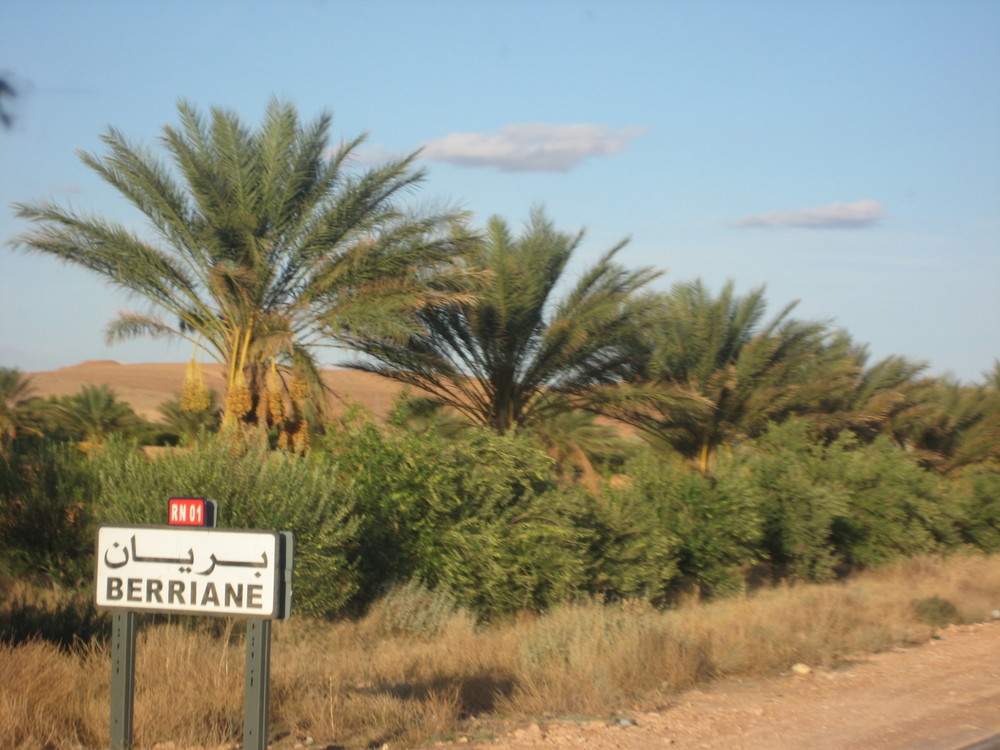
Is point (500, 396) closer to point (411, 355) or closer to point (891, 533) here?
point (411, 355)

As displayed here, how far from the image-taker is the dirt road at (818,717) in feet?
26.8

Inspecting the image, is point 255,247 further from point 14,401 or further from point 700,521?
point 14,401

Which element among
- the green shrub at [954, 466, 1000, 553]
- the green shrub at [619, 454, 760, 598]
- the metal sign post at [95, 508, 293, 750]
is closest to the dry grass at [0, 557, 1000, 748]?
the metal sign post at [95, 508, 293, 750]

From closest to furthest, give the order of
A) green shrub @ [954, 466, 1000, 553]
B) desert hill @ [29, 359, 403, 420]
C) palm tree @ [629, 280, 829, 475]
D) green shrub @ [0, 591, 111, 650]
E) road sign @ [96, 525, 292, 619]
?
road sign @ [96, 525, 292, 619] < green shrub @ [0, 591, 111, 650] < palm tree @ [629, 280, 829, 475] < green shrub @ [954, 466, 1000, 553] < desert hill @ [29, 359, 403, 420]

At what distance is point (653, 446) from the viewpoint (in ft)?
82.3

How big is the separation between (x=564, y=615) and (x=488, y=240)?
Answer: 28.4 ft

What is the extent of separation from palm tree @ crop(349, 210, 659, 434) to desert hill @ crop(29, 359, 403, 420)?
1607 inches

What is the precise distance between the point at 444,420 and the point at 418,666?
10.7 meters

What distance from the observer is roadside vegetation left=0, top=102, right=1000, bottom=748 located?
30.9 ft

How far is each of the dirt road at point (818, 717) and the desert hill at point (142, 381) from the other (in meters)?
50.2

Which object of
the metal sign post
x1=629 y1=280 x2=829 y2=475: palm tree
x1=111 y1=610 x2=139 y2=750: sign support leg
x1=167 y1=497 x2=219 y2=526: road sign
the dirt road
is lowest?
the dirt road

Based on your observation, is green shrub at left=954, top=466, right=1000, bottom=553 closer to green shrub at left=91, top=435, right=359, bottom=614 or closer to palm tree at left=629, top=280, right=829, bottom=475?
palm tree at left=629, top=280, right=829, bottom=475

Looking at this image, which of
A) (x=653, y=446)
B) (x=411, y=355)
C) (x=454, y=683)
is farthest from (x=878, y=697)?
(x=653, y=446)

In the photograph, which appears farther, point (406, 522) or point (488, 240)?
point (488, 240)
